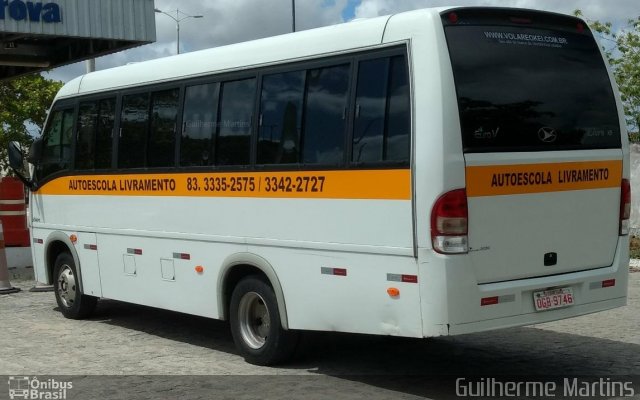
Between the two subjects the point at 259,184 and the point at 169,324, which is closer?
the point at 259,184

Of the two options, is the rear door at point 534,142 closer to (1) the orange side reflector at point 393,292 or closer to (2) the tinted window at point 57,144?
(1) the orange side reflector at point 393,292

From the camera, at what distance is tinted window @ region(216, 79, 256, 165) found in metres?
8.54

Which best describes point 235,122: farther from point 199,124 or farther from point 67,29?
point 67,29

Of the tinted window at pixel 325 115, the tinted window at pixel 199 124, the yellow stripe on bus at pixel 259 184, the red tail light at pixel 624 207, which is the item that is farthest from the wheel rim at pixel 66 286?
the red tail light at pixel 624 207

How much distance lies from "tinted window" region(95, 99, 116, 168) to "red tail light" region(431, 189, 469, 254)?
15.9 ft

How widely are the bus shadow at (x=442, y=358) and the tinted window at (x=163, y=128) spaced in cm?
190

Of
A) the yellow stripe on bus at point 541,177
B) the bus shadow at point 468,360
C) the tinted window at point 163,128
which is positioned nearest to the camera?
the yellow stripe on bus at point 541,177

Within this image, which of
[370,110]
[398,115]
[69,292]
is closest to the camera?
[398,115]

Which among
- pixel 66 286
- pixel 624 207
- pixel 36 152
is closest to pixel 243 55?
pixel 624 207

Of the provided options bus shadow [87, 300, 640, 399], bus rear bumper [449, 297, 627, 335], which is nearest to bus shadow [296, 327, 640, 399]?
bus shadow [87, 300, 640, 399]

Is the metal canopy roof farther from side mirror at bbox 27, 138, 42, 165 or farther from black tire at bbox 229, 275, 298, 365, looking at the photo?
black tire at bbox 229, 275, 298, 365

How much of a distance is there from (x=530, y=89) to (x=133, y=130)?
14.7ft
